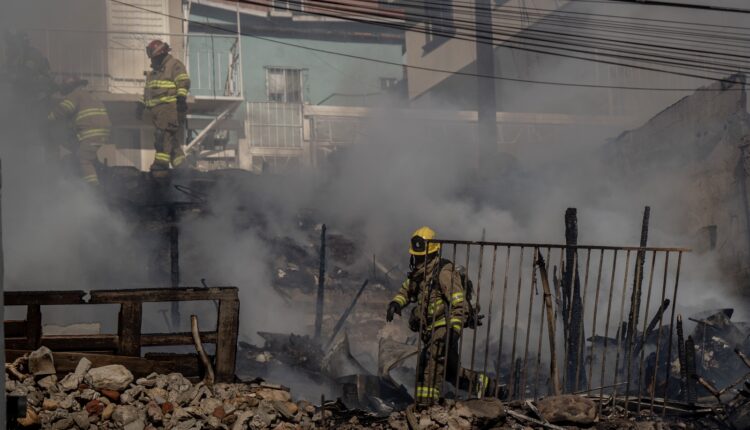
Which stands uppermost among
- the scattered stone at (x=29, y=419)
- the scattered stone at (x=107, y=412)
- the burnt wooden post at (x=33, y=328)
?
the burnt wooden post at (x=33, y=328)

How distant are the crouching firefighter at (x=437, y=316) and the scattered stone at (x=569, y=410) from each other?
62cm

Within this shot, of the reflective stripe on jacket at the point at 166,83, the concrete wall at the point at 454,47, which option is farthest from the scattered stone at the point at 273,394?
the concrete wall at the point at 454,47

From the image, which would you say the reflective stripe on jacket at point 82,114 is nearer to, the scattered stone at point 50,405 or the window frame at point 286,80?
the scattered stone at point 50,405

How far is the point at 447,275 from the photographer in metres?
7.48

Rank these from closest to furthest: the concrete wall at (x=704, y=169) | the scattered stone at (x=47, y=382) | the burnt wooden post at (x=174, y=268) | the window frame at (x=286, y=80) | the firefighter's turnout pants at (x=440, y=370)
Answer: the scattered stone at (x=47, y=382) → the firefighter's turnout pants at (x=440, y=370) → the burnt wooden post at (x=174, y=268) → the concrete wall at (x=704, y=169) → the window frame at (x=286, y=80)

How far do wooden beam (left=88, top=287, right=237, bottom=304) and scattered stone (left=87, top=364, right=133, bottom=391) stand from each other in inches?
20.1

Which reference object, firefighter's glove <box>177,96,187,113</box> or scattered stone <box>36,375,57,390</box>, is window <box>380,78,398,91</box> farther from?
scattered stone <box>36,375,57,390</box>

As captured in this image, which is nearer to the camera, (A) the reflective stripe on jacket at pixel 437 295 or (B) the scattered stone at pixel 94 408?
(B) the scattered stone at pixel 94 408

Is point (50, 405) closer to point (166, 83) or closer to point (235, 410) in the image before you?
point (235, 410)

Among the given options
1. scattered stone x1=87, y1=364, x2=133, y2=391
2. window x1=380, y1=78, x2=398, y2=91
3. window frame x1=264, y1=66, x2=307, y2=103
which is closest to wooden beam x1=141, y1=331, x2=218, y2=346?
scattered stone x1=87, y1=364, x2=133, y2=391

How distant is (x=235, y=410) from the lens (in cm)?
645

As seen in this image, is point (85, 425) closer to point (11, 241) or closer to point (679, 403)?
point (679, 403)

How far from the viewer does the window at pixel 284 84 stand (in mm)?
28031

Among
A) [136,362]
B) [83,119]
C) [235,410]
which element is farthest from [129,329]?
[83,119]
